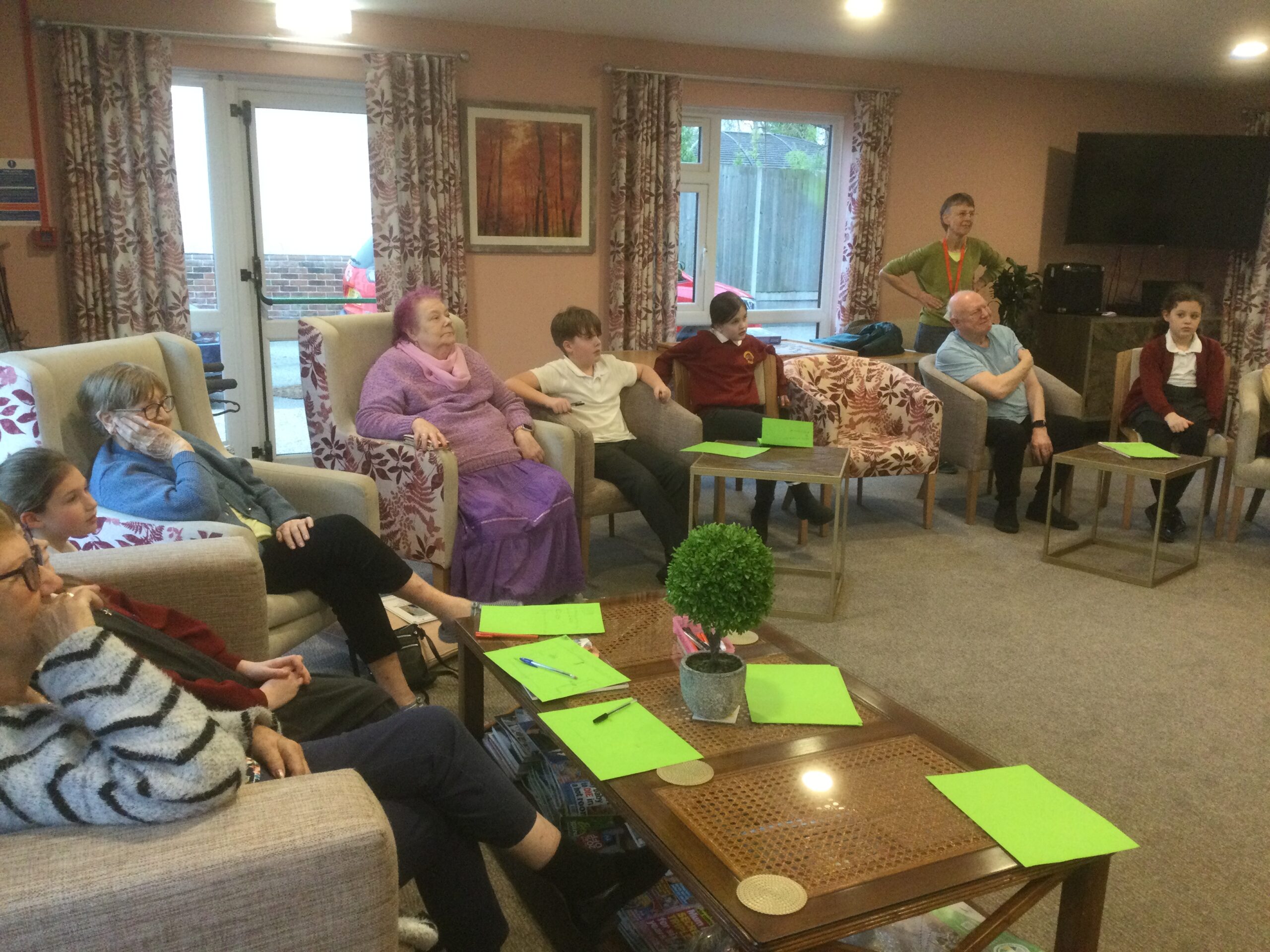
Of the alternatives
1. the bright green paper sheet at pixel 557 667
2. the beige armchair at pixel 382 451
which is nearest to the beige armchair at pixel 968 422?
the beige armchair at pixel 382 451

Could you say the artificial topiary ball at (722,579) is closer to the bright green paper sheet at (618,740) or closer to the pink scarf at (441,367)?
the bright green paper sheet at (618,740)

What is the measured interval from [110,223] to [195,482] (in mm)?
2816

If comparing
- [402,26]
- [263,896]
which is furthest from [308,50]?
[263,896]

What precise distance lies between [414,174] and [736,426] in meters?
2.19

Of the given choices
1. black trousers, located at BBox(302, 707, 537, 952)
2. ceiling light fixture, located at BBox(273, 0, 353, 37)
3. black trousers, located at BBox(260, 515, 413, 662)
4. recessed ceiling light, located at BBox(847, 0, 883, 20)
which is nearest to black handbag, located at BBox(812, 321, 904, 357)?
recessed ceiling light, located at BBox(847, 0, 883, 20)

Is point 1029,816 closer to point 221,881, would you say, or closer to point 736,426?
point 221,881

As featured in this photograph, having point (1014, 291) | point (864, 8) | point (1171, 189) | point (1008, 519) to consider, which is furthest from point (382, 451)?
point (1171, 189)

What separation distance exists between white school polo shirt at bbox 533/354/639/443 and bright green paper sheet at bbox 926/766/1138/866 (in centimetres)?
234

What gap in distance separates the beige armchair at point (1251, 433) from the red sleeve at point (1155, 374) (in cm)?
29

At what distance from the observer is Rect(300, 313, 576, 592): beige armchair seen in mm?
3021

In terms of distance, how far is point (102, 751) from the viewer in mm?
1000

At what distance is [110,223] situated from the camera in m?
4.49

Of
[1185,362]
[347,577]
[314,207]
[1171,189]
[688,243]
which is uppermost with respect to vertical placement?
[1171,189]

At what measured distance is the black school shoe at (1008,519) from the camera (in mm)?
4227
